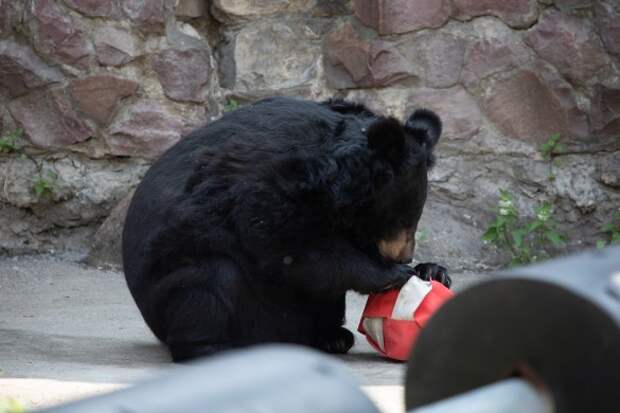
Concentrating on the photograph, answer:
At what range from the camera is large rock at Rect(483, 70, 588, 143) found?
7.14 m

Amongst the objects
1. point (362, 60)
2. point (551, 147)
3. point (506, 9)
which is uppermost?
point (506, 9)

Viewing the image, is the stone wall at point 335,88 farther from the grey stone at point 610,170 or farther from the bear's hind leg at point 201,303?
the bear's hind leg at point 201,303

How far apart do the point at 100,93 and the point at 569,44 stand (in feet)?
9.61

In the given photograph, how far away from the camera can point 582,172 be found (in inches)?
282

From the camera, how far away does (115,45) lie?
6.98 metres

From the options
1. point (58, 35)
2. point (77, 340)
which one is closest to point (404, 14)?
point (58, 35)

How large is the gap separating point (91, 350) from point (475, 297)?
3.27 m

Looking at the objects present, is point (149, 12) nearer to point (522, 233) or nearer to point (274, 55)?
point (274, 55)

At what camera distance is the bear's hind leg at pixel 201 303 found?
4.42 meters

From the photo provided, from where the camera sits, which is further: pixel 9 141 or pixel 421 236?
pixel 9 141

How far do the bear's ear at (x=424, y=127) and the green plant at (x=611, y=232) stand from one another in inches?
88.6

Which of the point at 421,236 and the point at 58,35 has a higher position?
the point at 58,35

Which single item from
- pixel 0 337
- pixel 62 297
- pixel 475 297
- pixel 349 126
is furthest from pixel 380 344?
pixel 475 297

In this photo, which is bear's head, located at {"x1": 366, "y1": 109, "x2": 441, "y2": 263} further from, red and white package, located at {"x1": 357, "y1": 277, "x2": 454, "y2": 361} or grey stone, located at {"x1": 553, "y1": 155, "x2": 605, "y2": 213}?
Answer: grey stone, located at {"x1": 553, "y1": 155, "x2": 605, "y2": 213}
